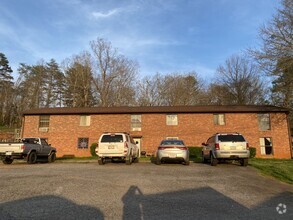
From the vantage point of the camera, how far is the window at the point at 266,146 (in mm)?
24797

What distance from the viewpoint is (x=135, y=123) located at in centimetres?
2656

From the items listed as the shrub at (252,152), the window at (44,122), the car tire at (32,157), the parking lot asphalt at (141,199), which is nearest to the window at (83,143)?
the window at (44,122)

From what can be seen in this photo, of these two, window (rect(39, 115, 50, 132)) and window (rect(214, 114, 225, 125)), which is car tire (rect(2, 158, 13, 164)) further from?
window (rect(214, 114, 225, 125))

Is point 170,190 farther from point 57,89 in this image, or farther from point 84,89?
point 57,89

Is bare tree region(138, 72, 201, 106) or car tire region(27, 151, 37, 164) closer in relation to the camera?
car tire region(27, 151, 37, 164)

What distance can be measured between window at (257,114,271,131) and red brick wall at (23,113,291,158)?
1.16 feet

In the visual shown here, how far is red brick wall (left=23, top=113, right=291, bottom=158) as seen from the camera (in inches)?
990

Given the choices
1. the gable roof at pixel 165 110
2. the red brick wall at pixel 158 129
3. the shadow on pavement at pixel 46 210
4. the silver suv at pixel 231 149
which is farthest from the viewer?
the gable roof at pixel 165 110

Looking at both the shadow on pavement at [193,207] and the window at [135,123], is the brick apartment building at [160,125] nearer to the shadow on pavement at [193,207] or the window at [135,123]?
the window at [135,123]

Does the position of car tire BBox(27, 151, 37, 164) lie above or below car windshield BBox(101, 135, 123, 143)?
below

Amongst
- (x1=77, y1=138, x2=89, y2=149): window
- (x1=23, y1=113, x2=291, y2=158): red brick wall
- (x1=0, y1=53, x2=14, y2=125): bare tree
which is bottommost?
(x1=77, y1=138, x2=89, y2=149): window

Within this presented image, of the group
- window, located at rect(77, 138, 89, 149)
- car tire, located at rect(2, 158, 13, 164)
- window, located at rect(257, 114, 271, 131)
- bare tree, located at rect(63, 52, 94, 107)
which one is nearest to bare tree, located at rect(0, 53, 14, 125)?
bare tree, located at rect(63, 52, 94, 107)

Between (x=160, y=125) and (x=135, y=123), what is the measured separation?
2.79m

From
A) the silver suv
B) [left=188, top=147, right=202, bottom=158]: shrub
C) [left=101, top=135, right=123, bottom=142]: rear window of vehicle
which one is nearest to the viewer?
the silver suv
